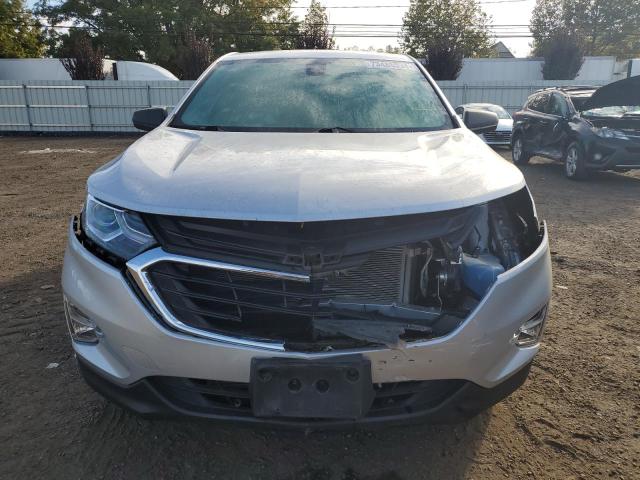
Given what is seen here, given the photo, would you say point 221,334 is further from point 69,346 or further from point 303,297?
point 69,346

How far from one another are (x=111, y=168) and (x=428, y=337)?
156 cm

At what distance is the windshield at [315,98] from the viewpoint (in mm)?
2957

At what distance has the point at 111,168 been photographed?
7.63ft

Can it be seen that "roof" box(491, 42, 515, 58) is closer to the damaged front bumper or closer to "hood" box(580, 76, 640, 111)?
"hood" box(580, 76, 640, 111)

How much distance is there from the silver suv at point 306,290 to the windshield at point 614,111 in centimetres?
833

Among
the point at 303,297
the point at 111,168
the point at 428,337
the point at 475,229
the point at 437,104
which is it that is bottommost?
the point at 428,337

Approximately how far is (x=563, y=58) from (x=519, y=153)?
671 inches

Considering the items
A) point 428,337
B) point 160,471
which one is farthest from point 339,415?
point 160,471

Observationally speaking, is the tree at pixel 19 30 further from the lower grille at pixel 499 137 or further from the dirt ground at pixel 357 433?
the dirt ground at pixel 357 433

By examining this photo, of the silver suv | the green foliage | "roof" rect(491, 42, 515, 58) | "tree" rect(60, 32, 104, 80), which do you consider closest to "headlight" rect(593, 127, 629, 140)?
the silver suv

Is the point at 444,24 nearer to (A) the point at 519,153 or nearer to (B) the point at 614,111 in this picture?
(A) the point at 519,153

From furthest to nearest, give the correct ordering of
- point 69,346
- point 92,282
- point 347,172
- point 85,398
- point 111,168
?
1. point 69,346
2. point 85,398
3. point 111,168
4. point 347,172
5. point 92,282

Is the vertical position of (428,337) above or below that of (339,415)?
above

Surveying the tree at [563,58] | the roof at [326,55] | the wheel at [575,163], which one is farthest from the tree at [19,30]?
the roof at [326,55]
